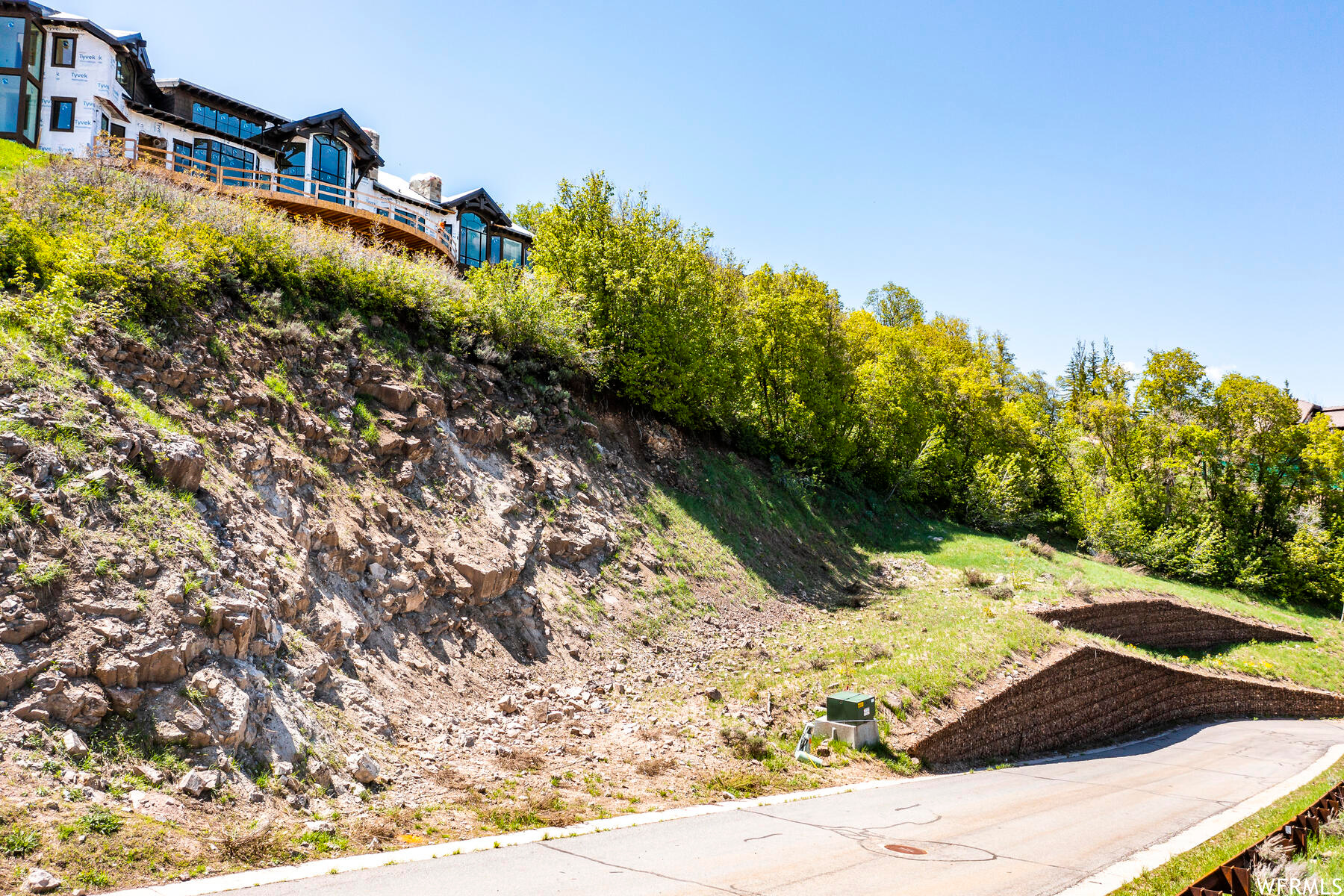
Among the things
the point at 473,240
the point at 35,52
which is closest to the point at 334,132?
the point at 473,240

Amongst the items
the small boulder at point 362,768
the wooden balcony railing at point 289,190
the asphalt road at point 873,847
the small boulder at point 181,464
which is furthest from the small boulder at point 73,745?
the wooden balcony railing at point 289,190

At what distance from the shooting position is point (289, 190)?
24547 millimetres

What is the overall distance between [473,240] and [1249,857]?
3621cm

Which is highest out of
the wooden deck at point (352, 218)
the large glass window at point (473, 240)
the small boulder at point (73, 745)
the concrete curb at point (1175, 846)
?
the large glass window at point (473, 240)

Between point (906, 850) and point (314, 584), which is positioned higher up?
point (314, 584)

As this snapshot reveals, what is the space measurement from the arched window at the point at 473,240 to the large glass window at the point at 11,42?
1693 centimetres

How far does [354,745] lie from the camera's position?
35.8 feet

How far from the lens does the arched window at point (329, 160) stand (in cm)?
3116

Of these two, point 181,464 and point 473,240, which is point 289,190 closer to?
point 473,240

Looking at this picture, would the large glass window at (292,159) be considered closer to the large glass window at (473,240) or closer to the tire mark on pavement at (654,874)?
the large glass window at (473,240)

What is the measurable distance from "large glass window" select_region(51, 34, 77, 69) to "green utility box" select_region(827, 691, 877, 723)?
35156mm

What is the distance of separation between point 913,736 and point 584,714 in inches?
268

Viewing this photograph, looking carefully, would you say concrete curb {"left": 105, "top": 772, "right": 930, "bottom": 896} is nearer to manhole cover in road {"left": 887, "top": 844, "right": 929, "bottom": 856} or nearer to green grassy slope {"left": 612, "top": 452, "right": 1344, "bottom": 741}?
manhole cover in road {"left": 887, "top": 844, "right": 929, "bottom": 856}

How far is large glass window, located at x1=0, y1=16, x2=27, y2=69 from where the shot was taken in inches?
1113
